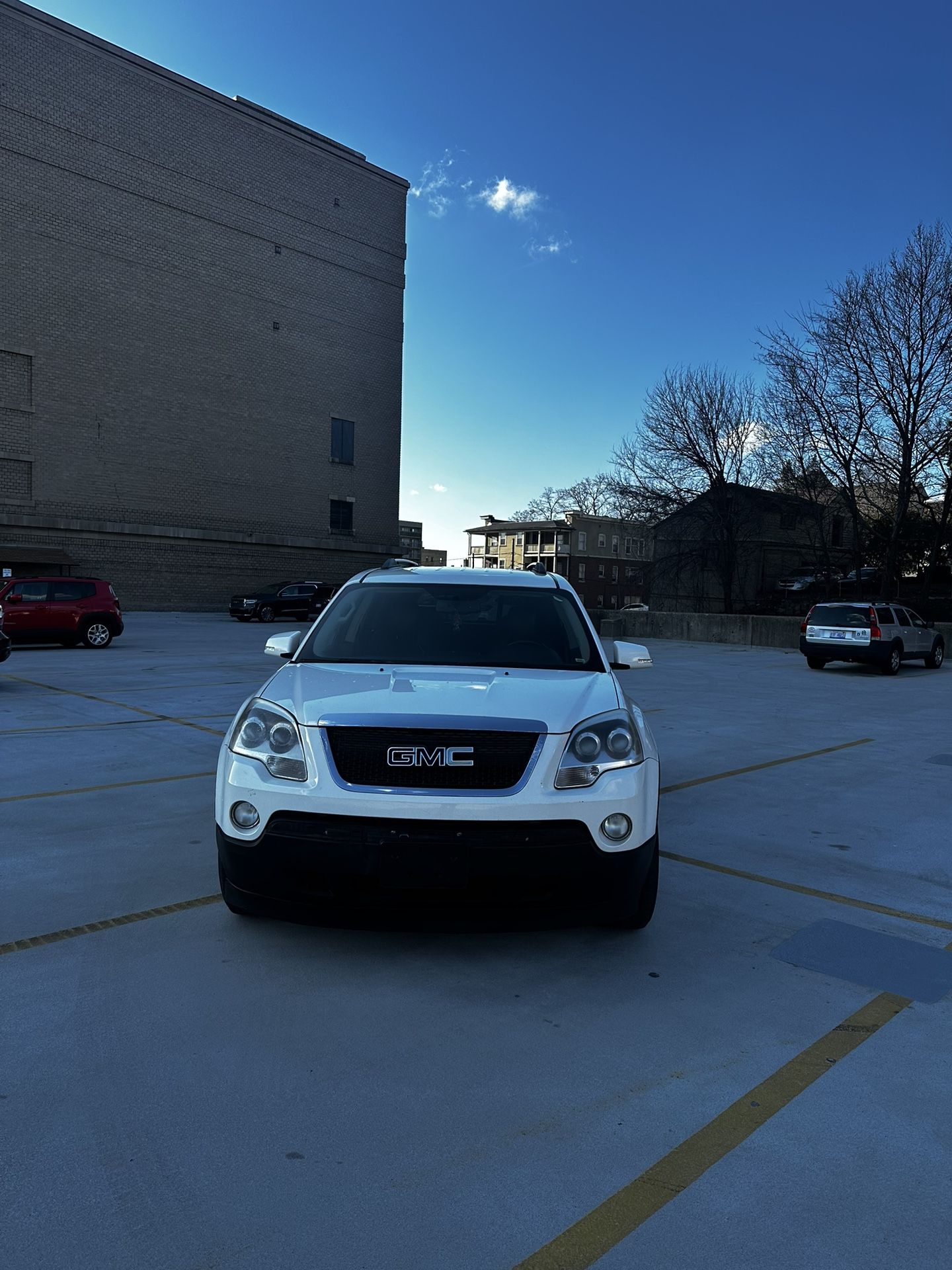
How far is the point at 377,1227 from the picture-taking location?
2279mm

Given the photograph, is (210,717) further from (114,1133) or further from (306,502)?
(306,502)

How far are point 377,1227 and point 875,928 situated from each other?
3116 mm

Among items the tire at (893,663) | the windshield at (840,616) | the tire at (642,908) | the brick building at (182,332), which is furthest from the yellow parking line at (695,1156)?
the brick building at (182,332)

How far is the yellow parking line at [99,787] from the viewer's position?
664 cm

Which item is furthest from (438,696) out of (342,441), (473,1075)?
(342,441)

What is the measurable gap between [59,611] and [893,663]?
59.7 ft

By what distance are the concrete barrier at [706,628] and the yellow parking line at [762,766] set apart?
19166 millimetres

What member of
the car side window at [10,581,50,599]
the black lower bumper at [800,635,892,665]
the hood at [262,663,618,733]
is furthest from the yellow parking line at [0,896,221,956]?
the black lower bumper at [800,635,892,665]

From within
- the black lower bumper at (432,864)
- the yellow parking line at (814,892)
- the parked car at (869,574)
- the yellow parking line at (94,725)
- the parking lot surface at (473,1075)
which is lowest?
the yellow parking line at (94,725)

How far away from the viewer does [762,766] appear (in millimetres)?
8688

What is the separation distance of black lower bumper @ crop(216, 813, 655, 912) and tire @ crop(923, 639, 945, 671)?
850 inches

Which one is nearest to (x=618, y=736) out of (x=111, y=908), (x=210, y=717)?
(x=111, y=908)

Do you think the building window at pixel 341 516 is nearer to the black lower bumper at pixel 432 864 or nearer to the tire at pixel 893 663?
the tire at pixel 893 663

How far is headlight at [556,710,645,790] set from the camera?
12.3 feet
